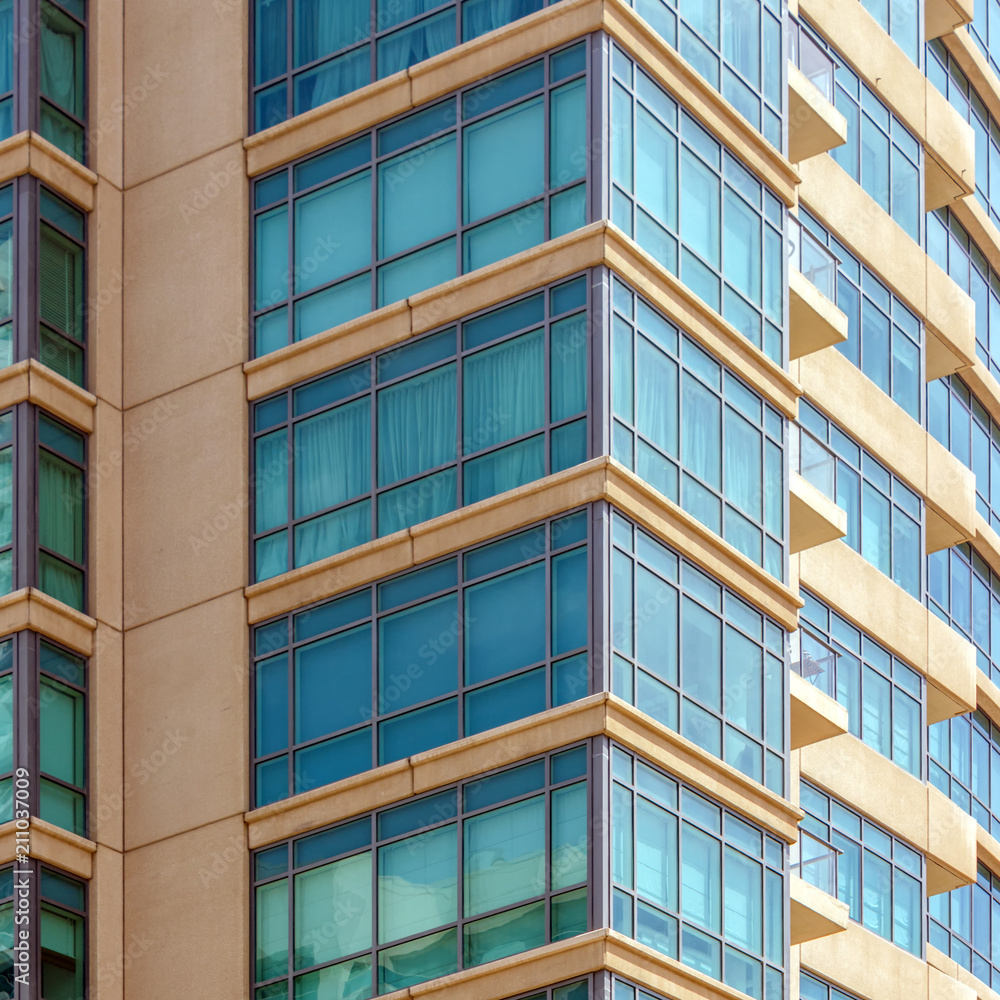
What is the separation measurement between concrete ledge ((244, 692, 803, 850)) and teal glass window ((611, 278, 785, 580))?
296 cm

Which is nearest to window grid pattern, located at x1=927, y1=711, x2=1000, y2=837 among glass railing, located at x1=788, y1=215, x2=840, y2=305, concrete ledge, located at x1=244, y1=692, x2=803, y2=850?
glass railing, located at x1=788, y1=215, x2=840, y2=305

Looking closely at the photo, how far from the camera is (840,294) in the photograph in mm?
39188

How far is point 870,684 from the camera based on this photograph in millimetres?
38469

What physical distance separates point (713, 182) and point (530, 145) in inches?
110

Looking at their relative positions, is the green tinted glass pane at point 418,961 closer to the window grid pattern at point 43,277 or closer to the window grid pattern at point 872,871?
the window grid pattern at point 872,871

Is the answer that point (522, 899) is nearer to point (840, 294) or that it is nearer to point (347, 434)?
point (347, 434)

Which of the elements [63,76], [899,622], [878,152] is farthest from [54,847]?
[878,152]

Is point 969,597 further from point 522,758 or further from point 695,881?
point 522,758

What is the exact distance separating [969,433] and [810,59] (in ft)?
26.5

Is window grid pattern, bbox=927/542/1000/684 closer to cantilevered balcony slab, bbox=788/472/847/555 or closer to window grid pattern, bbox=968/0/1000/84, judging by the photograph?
cantilevered balcony slab, bbox=788/472/847/555

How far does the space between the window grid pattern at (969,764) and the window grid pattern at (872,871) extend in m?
2.27

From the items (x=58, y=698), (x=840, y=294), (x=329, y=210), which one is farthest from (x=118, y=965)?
(x=840, y=294)

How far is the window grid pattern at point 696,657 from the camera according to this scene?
2912 cm

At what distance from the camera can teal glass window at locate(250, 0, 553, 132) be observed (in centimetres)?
3198
